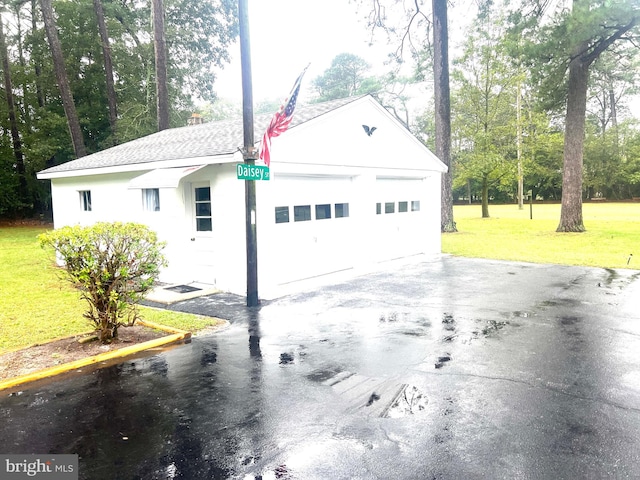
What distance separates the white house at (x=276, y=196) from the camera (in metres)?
8.98

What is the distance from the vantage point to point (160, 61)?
2070 cm

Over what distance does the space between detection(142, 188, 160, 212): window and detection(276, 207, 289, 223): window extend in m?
2.84

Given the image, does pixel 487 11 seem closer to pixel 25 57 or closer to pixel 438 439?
pixel 438 439

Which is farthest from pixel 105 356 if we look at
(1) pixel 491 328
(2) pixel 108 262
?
(1) pixel 491 328

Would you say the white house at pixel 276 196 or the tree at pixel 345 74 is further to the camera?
the tree at pixel 345 74

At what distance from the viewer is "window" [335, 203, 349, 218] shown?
1087 centimetres

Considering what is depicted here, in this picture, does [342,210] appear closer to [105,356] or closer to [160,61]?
[105,356]

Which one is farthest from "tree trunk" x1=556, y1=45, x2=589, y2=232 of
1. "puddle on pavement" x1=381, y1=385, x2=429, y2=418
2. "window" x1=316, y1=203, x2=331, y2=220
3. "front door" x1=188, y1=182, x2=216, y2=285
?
"puddle on pavement" x1=381, y1=385, x2=429, y2=418

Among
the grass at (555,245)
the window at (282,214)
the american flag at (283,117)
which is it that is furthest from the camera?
the grass at (555,245)

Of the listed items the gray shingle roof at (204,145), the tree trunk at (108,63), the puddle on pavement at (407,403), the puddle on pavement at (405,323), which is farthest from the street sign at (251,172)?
the tree trunk at (108,63)

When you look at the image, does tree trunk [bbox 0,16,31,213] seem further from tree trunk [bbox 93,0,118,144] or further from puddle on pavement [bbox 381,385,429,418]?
puddle on pavement [bbox 381,385,429,418]

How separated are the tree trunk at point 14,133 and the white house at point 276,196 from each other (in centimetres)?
1793

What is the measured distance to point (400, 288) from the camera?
367 inches

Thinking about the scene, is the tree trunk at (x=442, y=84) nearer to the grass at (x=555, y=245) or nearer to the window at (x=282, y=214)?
the grass at (x=555, y=245)
